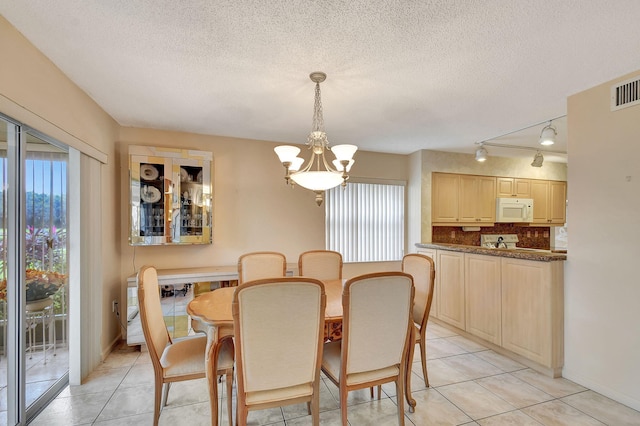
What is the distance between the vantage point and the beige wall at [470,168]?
454cm

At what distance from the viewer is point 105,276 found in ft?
9.96

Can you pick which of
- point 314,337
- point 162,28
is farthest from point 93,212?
point 314,337

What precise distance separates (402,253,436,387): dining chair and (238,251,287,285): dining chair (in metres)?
1.29

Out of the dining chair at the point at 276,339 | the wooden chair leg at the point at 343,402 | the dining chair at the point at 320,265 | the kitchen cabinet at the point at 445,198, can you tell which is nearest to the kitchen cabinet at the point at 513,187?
the kitchen cabinet at the point at 445,198

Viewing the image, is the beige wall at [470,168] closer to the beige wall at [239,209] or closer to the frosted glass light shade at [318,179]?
the beige wall at [239,209]

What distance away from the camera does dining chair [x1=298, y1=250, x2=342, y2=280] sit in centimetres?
320

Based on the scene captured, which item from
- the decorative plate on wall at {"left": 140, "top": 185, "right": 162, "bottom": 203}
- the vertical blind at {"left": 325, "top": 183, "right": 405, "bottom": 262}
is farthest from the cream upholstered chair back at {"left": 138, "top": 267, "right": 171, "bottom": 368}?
the vertical blind at {"left": 325, "top": 183, "right": 405, "bottom": 262}

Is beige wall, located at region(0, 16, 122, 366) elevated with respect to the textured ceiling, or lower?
lower

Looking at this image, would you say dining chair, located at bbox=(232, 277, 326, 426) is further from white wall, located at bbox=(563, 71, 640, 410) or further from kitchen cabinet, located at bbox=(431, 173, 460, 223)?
kitchen cabinet, located at bbox=(431, 173, 460, 223)

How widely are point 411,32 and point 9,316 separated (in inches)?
115

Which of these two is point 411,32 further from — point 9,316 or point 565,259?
point 9,316

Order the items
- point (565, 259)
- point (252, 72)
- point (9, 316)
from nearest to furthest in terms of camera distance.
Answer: point (9, 316) < point (252, 72) < point (565, 259)

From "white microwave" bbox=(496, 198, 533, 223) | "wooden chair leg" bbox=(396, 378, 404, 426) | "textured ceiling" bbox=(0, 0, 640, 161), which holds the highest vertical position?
"textured ceiling" bbox=(0, 0, 640, 161)

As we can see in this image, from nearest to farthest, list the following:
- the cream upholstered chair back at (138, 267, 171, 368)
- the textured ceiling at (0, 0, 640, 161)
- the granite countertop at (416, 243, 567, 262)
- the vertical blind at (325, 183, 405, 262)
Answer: the textured ceiling at (0, 0, 640, 161), the cream upholstered chair back at (138, 267, 171, 368), the granite countertop at (416, 243, 567, 262), the vertical blind at (325, 183, 405, 262)
